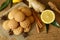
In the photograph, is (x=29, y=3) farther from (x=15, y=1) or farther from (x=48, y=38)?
(x=48, y=38)

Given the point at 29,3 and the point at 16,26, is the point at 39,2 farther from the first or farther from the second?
the point at 16,26

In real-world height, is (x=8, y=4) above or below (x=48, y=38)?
above

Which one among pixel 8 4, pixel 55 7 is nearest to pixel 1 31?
pixel 8 4

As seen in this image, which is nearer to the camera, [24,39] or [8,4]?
[24,39]

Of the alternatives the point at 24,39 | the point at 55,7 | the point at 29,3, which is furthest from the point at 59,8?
the point at 24,39

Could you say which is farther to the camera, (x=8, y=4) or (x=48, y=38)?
(x=8, y=4)

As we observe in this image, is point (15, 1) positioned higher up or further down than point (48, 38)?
higher up
